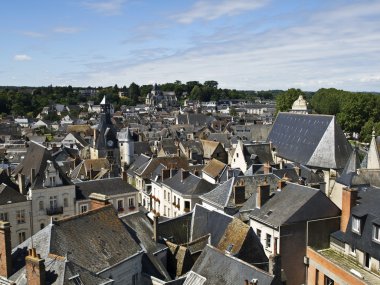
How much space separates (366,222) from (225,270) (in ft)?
27.2

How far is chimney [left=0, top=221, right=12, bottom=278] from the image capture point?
1644 cm

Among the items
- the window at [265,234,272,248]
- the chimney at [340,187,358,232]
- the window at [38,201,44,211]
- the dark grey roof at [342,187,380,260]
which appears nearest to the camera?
the dark grey roof at [342,187,380,260]

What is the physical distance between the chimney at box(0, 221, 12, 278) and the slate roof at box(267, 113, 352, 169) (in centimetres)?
3280

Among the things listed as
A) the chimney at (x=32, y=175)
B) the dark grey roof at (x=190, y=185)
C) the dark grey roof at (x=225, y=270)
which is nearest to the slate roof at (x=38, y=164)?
the chimney at (x=32, y=175)

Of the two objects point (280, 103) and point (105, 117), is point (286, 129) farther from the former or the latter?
point (280, 103)

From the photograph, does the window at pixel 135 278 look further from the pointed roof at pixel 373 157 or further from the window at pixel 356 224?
the pointed roof at pixel 373 157

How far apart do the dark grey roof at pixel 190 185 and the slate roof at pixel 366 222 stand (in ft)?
43.2

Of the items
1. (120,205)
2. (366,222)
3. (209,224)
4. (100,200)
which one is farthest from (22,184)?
(366,222)

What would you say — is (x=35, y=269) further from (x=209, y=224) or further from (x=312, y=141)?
(x=312, y=141)

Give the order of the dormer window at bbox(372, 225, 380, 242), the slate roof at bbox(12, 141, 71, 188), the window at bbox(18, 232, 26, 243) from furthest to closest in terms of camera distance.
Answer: the slate roof at bbox(12, 141, 71, 188), the window at bbox(18, 232, 26, 243), the dormer window at bbox(372, 225, 380, 242)

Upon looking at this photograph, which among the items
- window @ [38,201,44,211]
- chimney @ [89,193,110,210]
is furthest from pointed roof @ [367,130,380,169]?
window @ [38,201,44,211]

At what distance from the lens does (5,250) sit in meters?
16.6

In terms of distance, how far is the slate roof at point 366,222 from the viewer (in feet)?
68.4

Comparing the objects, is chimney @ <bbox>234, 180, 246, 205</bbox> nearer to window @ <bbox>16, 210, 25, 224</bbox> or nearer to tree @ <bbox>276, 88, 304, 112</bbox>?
window @ <bbox>16, 210, 25, 224</bbox>
